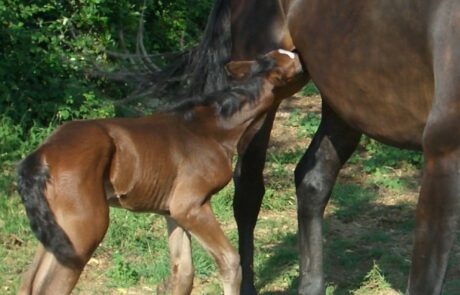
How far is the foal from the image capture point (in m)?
3.89

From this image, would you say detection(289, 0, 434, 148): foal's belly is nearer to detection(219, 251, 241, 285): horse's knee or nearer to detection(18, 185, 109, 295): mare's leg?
detection(219, 251, 241, 285): horse's knee

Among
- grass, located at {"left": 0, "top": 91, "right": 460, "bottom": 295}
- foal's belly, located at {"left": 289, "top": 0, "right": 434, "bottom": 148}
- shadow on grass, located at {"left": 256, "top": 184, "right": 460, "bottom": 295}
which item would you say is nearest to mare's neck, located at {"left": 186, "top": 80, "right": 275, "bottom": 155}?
foal's belly, located at {"left": 289, "top": 0, "right": 434, "bottom": 148}

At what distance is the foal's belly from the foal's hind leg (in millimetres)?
937

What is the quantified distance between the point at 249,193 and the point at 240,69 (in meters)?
1.06

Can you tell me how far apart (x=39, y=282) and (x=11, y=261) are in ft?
6.39

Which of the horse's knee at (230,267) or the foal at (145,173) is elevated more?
the foal at (145,173)

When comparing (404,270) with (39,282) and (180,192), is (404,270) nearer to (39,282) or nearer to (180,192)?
(180,192)

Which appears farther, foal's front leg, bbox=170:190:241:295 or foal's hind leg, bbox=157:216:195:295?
foal's hind leg, bbox=157:216:195:295

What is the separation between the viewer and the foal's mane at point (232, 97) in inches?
179

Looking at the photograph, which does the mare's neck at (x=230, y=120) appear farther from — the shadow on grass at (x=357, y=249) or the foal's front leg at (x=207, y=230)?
the shadow on grass at (x=357, y=249)

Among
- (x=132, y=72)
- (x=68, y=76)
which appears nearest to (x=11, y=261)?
(x=132, y=72)

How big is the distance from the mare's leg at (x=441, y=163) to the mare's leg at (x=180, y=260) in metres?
1.06

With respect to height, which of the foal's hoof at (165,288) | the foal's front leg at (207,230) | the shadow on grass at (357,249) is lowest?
the shadow on grass at (357,249)

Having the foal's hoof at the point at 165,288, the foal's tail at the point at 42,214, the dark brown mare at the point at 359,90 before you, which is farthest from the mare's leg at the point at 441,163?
the foal's tail at the point at 42,214
